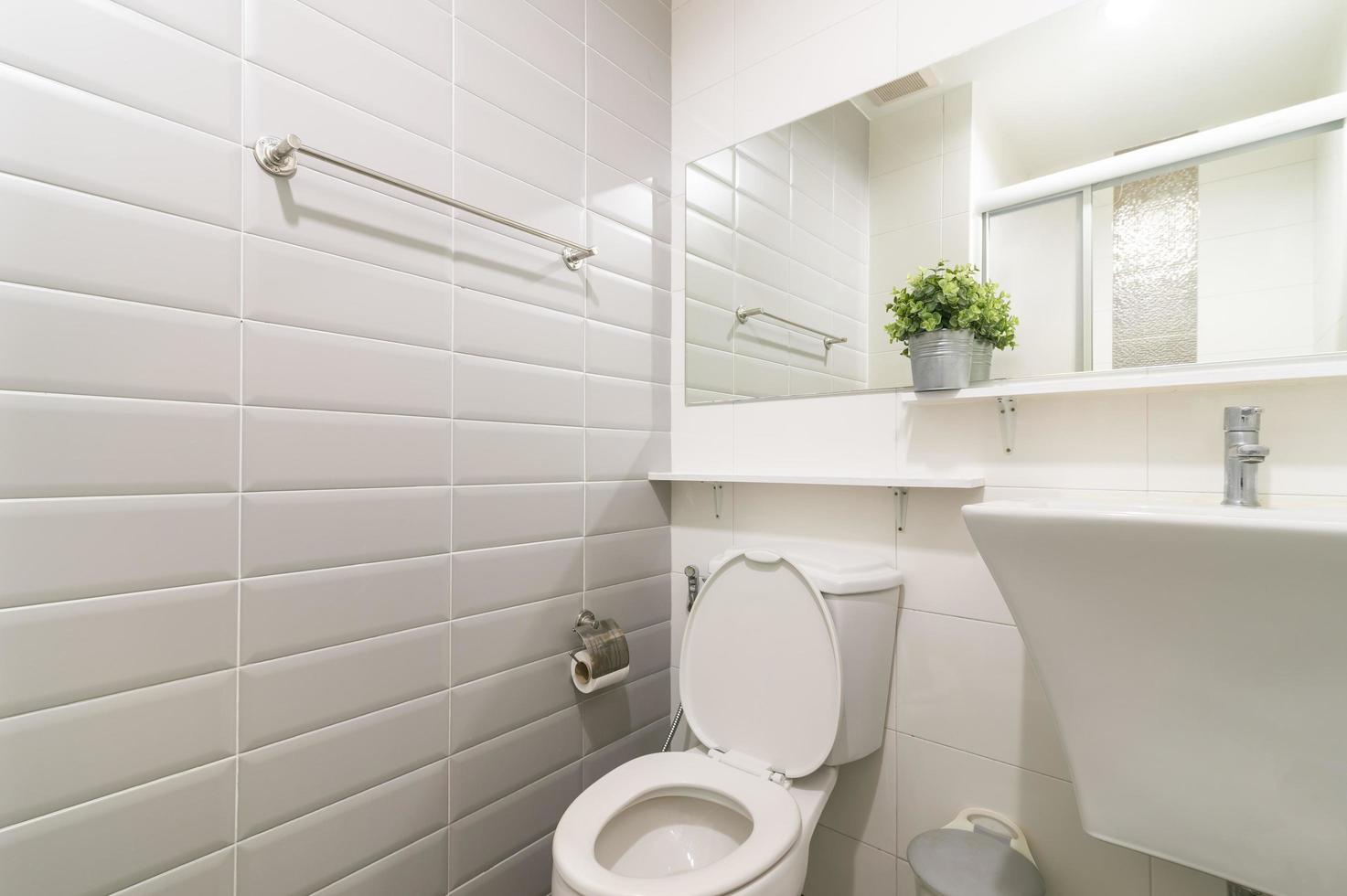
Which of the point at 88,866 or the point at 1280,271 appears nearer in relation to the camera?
the point at 88,866

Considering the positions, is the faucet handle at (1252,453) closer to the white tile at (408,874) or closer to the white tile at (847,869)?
the white tile at (847,869)

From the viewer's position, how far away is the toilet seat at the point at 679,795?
2.81 feet

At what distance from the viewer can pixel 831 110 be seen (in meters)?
1.38

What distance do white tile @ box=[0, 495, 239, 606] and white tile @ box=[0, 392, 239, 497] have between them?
0.02m

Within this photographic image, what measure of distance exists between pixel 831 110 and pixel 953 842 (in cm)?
151

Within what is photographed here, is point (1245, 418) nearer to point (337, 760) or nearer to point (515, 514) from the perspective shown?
point (515, 514)

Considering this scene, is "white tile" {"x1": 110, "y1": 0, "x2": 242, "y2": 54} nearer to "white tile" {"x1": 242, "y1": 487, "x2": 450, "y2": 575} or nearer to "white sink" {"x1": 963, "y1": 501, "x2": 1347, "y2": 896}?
"white tile" {"x1": 242, "y1": 487, "x2": 450, "y2": 575}

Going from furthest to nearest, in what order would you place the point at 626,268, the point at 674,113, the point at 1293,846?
1. the point at 674,113
2. the point at 626,268
3. the point at 1293,846

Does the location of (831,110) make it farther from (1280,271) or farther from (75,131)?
(75,131)

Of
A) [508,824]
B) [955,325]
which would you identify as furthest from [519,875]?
[955,325]

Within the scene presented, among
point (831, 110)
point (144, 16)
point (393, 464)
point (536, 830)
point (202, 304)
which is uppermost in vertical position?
point (831, 110)

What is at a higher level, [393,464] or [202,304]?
[202,304]

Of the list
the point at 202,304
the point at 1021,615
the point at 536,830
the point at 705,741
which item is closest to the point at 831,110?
the point at 1021,615

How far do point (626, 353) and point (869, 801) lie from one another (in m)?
1.17
